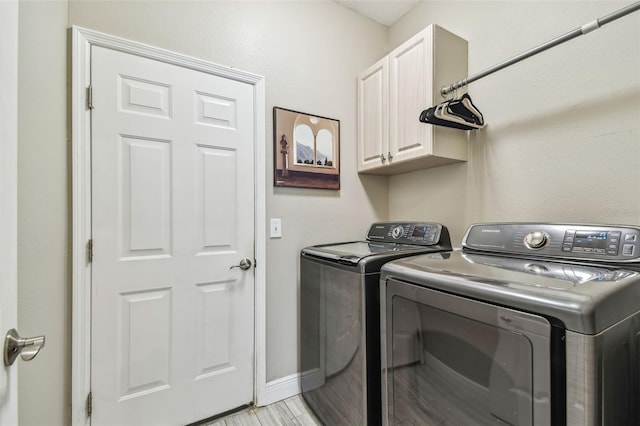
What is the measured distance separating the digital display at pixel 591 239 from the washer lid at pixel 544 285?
0.27 feet

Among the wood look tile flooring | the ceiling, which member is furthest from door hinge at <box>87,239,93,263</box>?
the ceiling

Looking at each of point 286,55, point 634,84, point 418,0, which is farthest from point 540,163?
point 286,55

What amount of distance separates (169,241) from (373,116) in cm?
158

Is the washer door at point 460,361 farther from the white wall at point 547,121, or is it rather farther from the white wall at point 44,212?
the white wall at point 44,212

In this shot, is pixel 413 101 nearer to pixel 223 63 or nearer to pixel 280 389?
pixel 223 63

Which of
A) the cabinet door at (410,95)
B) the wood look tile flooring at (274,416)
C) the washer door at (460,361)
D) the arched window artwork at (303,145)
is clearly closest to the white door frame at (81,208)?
the wood look tile flooring at (274,416)

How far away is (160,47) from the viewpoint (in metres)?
1.60

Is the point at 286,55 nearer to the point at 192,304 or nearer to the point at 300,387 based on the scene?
the point at 192,304

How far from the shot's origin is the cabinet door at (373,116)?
1.99 metres

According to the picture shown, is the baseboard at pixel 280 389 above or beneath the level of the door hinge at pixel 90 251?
beneath

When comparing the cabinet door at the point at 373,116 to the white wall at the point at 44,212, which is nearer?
the white wall at the point at 44,212

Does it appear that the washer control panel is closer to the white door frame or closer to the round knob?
the round knob

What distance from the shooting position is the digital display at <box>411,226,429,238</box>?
1.79 metres

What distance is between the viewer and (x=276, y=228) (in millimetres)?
1924
